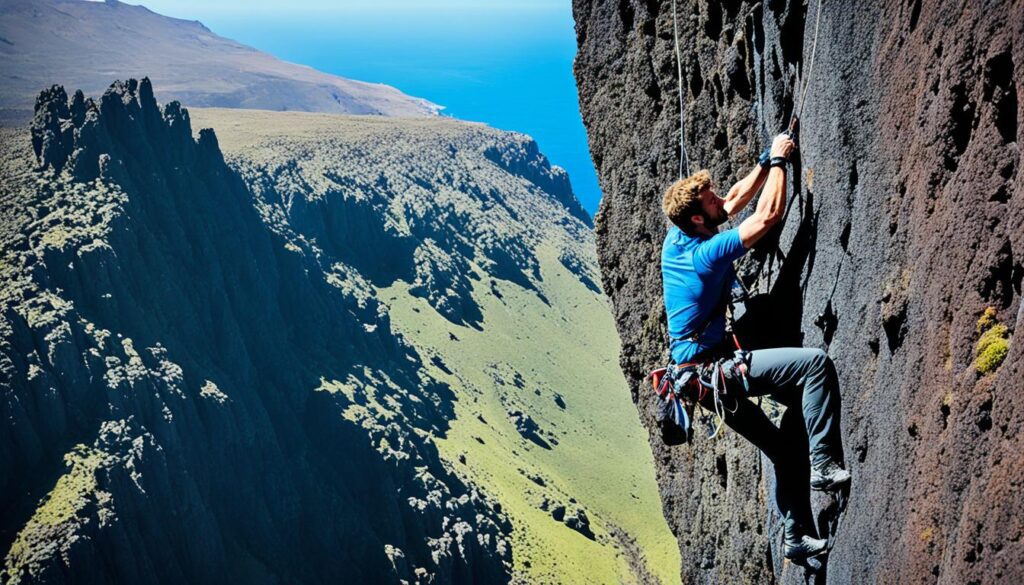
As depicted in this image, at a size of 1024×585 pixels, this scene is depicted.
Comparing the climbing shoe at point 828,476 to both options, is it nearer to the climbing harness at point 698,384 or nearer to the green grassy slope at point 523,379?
the climbing harness at point 698,384

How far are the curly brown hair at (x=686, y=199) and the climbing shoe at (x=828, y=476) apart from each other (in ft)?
9.24

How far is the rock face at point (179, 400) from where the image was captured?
210 ft

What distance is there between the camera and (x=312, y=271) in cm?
12375

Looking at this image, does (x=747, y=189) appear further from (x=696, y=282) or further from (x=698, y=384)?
(x=698, y=384)

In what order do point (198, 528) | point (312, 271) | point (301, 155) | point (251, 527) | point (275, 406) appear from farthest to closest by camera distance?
point (301, 155) → point (312, 271) → point (275, 406) → point (251, 527) → point (198, 528)

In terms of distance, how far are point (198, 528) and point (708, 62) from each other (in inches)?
2844

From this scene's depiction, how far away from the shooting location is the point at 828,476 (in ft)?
26.0

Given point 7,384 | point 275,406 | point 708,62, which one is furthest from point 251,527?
point 708,62

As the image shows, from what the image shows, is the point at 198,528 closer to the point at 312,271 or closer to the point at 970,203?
the point at 312,271

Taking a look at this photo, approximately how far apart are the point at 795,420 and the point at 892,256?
8.53ft

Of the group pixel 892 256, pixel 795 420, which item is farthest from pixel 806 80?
pixel 795 420

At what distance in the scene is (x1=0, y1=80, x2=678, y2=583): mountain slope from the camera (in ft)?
216

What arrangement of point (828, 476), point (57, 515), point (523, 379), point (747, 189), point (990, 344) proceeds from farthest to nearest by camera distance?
point (523, 379) < point (57, 515) < point (747, 189) < point (828, 476) < point (990, 344)

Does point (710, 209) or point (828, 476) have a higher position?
point (710, 209)
